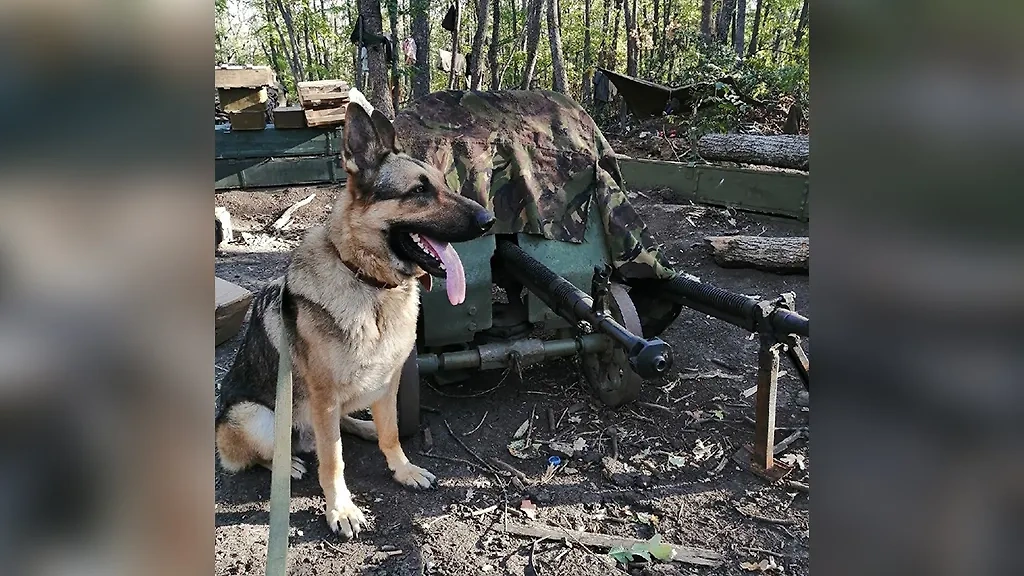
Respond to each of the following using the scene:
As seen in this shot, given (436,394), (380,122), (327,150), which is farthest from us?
(327,150)

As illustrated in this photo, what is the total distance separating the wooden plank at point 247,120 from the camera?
11852 mm

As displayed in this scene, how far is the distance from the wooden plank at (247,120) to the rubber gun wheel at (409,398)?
9.22 m

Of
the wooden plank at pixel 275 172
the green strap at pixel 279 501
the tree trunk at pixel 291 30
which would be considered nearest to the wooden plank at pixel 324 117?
the wooden plank at pixel 275 172

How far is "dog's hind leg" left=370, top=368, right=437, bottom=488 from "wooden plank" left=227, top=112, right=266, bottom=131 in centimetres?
949

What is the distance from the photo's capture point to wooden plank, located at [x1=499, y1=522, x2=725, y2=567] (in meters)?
3.46

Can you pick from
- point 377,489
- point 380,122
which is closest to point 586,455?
point 377,489

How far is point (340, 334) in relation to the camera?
357 cm

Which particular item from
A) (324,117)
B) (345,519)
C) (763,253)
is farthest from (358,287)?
(324,117)

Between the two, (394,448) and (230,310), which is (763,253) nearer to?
(394,448)

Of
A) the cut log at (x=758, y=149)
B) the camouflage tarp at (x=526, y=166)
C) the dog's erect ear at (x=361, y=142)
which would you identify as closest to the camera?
the dog's erect ear at (x=361, y=142)
